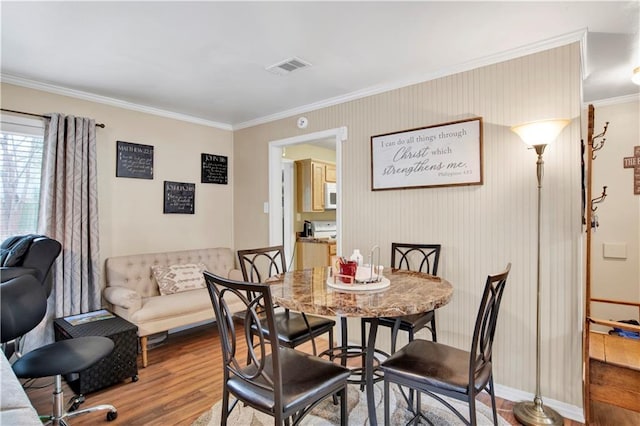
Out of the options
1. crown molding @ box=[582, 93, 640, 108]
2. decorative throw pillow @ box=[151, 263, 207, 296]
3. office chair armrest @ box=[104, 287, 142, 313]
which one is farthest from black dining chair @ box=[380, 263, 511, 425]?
crown molding @ box=[582, 93, 640, 108]

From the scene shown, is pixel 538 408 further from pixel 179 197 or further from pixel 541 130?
pixel 179 197

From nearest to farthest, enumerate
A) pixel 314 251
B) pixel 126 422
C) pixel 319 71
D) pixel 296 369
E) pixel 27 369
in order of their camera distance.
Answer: pixel 296 369 < pixel 27 369 < pixel 126 422 < pixel 319 71 < pixel 314 251

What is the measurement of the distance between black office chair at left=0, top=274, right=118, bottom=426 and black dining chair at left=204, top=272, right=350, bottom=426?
0.97 metres

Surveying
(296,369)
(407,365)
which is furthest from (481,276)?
(296,369)

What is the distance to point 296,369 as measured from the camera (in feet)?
5.17

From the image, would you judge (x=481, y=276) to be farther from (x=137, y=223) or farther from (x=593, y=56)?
(x=137, y=223)

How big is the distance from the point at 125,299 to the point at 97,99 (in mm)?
1913

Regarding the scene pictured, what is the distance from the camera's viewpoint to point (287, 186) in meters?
5.30

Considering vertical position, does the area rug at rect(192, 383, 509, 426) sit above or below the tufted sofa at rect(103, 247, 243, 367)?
below

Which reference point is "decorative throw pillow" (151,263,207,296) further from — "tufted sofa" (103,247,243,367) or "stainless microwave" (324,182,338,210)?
"stainless microwave" (324,182,338,210)

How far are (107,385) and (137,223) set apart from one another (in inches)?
64.3

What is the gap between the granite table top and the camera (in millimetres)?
1447

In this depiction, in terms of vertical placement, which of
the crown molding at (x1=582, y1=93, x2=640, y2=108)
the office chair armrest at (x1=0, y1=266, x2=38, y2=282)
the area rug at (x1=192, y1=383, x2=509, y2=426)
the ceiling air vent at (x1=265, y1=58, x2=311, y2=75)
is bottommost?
Result: the area rug at (x1=192, y1=383, x2=509, y2=426)

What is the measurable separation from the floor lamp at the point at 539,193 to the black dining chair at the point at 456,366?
0.68 metres
